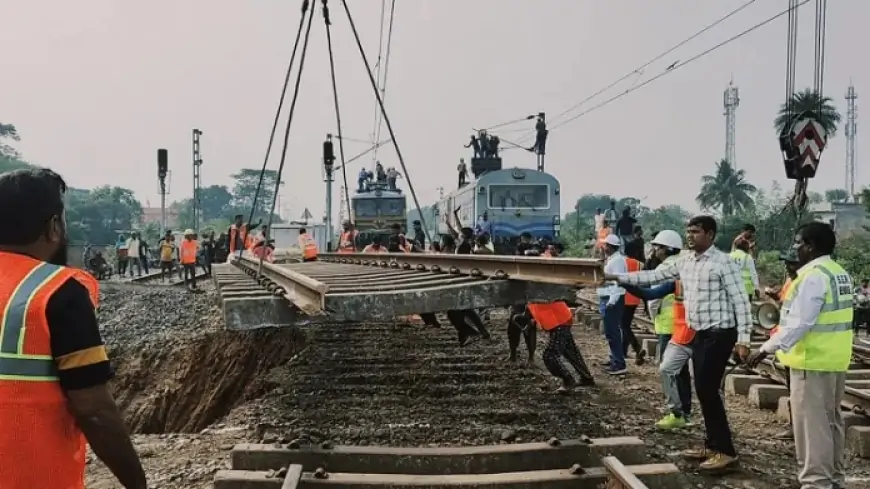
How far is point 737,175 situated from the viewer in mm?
55094

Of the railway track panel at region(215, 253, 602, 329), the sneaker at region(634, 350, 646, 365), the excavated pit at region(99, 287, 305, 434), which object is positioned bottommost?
the excavated pit at region(99, 287, 305, 434)

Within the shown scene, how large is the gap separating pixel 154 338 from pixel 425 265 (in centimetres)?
638

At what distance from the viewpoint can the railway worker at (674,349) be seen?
5.63 m

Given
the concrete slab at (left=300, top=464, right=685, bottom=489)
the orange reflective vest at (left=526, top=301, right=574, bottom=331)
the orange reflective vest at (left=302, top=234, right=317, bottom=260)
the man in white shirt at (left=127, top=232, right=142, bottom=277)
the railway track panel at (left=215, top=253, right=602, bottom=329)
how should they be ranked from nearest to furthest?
the concrete slab at (left=300, top=464, right=685, bottom=489), the railway track panel at (left=215, top=253, right=602, bottom=329), the orange reflective vest at (left=526, top=301, right=574, bottom=331), the orange reflective vest at (left=302, top=234, right=317, bottom=260), the man in white shirt at (left=127, top=232, right=142, bottom=277)

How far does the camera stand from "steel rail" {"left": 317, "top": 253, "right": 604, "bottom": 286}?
14.5 ft

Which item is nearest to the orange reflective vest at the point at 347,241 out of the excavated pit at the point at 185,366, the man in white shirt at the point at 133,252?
the excavated pit at the point at 185,366

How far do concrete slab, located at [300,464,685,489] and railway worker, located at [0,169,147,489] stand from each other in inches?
87.3

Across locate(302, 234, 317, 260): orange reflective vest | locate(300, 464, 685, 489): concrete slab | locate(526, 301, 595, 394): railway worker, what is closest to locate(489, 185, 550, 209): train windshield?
locate(302, 234, 317, 260): orange reflective vest

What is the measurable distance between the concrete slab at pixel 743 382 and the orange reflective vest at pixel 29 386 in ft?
21.4

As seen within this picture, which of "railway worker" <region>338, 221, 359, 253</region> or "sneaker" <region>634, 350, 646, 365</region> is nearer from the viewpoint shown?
"sneaker" <region>634, 350, 646, 365</region>

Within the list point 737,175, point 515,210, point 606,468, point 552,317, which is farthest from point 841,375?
point 737,175

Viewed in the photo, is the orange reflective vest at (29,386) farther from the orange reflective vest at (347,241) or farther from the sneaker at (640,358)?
the orange reflective vest at (347,241)

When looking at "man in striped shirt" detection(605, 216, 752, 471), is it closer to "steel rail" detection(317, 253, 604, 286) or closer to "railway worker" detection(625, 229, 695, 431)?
"steel rail" detection(317, 253, 604, 286)

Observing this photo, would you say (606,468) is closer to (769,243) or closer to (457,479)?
(457,479)
